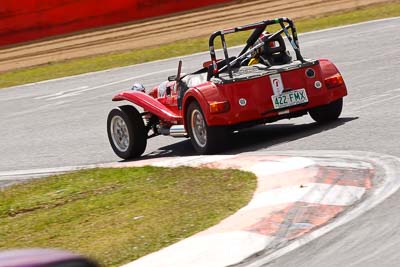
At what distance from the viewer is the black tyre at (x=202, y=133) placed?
11.5 m

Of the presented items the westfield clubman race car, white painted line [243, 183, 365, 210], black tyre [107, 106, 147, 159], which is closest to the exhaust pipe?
the westfield clubman race car

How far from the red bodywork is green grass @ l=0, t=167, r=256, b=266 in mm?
1085

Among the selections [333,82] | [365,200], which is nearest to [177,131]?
[333,82]

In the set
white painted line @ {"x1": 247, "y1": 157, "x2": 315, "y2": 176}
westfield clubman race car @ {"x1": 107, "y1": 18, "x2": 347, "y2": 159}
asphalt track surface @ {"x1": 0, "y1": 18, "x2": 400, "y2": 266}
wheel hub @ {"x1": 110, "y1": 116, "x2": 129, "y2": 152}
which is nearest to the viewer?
asphalt track surface @ {"x1": 0, "y1": 18, "x2": 400, "y2": 266}

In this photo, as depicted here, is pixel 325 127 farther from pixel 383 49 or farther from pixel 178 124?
pixel 383 49

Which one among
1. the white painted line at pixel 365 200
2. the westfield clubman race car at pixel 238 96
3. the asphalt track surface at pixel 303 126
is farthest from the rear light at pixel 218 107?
the white painted line at pixel 365 200

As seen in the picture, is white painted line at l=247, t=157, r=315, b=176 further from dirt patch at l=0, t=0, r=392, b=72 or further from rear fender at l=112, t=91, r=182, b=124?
dirt patch at l=0, t=0, r=392, b=72

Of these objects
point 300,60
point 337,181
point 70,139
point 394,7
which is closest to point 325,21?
point 394,7

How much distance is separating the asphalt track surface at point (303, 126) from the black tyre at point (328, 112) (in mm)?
143

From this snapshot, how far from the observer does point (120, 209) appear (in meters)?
8.98

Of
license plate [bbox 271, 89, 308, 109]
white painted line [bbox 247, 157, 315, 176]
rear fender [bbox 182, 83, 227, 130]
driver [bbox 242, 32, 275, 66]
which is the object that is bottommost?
white painted line [bbox 247, 157, 315, 176]

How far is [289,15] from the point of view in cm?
2639

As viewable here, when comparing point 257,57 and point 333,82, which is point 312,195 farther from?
point 257,57

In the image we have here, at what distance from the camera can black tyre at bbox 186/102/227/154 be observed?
37.8ft
